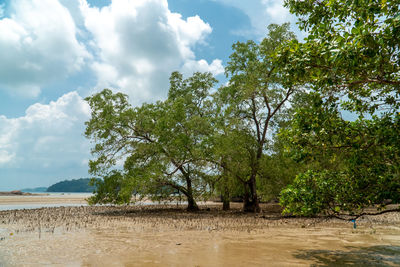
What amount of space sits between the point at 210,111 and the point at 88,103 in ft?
36.4

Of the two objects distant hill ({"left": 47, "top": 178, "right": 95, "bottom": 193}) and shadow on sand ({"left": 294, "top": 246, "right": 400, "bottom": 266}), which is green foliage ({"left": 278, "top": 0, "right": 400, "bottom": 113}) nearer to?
shadow on sand ({"left": 294, "top": 246, "right": 400, "bottom": 266})

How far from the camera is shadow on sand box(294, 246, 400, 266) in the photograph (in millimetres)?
7338

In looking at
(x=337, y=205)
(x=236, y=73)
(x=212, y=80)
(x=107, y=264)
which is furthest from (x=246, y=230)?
(x=212, y=80)

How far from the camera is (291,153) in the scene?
8039 mm

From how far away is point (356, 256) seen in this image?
809cm

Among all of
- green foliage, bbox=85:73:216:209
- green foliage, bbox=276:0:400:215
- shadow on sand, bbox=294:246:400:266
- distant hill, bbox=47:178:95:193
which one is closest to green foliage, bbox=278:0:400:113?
green foliage, bbox=276:0:400:215

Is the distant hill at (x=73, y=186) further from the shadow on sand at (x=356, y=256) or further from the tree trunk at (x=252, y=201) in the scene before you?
the shadow on sand at (x=356, y=256)

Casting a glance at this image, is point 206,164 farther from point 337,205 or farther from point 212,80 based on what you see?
point 337,205

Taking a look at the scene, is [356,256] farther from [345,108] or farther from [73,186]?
[73,186]

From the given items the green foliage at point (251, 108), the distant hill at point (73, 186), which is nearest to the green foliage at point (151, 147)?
the green foliage at point (251, 108)

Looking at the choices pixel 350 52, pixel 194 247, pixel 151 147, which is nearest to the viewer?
pixel 350 52

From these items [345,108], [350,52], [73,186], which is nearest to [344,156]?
[345,108]

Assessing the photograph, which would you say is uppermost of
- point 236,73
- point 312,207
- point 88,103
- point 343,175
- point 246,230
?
point 236,73

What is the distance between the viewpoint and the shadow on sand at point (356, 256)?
7338 mm
